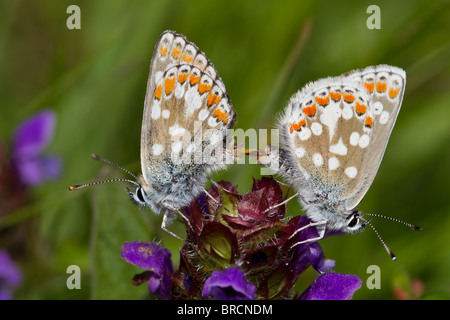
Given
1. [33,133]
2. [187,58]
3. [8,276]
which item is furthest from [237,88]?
[8,276]

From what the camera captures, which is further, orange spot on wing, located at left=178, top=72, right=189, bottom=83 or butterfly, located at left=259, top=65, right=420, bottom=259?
orange spot on wing, located at left=178, top=72, right=189, bottom=83

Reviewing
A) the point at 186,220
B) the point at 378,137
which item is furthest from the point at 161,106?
the point at 378,137

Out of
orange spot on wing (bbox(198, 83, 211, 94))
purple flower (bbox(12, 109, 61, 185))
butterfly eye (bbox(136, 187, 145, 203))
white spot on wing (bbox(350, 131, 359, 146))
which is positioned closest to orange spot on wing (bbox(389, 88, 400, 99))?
white spot on wing (bbox(350, 131, 359, 146))

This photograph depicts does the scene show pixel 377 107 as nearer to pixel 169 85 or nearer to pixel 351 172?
pixel 351 172

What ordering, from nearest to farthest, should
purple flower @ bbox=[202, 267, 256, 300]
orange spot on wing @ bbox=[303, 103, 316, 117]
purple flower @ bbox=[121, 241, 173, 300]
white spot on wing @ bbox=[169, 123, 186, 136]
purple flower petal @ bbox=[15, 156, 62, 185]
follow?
purple flower @ bbox=[202, 267, 256, 300] → purple flower @ bbox=[121, 241, 173, 300] → white spot on wing @ bbox=[169, 123, 186, 136] → orange spot on wing @ bbox=[303, 103, 316, 117] → purple flower petal @ bbox=[15, 156, 62, 185]

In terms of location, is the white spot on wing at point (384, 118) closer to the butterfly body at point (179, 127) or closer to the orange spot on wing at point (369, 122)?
the orange spot on wing at point (369, 122)

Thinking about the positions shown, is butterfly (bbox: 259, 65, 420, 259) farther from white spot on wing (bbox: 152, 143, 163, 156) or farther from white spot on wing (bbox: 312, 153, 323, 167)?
white spot on wing (bbox: 152, 143, 163, 156)

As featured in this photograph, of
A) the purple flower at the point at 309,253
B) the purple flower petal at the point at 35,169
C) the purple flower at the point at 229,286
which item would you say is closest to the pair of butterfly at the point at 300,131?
the purple flower at the point at 309,253
